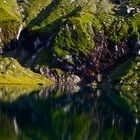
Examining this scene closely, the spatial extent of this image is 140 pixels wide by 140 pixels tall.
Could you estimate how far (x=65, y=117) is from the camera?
170625 mm

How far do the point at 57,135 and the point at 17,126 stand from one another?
18431mm

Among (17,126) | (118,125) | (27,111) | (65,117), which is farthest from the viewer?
(27,111)

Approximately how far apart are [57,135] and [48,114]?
168ft

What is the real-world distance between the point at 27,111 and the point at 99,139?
66.9m

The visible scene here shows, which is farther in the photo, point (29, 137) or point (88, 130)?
point (88, 130)

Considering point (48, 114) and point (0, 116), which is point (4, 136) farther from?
point (48, 114)

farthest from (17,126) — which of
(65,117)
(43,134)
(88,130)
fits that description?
(65,117)

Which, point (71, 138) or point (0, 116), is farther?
point (0, 116)

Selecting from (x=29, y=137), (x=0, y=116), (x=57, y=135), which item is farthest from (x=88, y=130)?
(x=0, y=116)

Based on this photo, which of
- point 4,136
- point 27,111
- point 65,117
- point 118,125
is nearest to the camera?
point 4,136

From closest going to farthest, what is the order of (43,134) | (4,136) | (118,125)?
(4,136), (43,134), (118,125)

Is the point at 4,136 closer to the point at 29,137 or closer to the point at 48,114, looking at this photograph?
the point at 29,137

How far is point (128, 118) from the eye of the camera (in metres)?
171

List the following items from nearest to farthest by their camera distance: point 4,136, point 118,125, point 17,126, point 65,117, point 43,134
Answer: point 4,136
point 43,134
point 17,126
point 118,125
point 65,117
